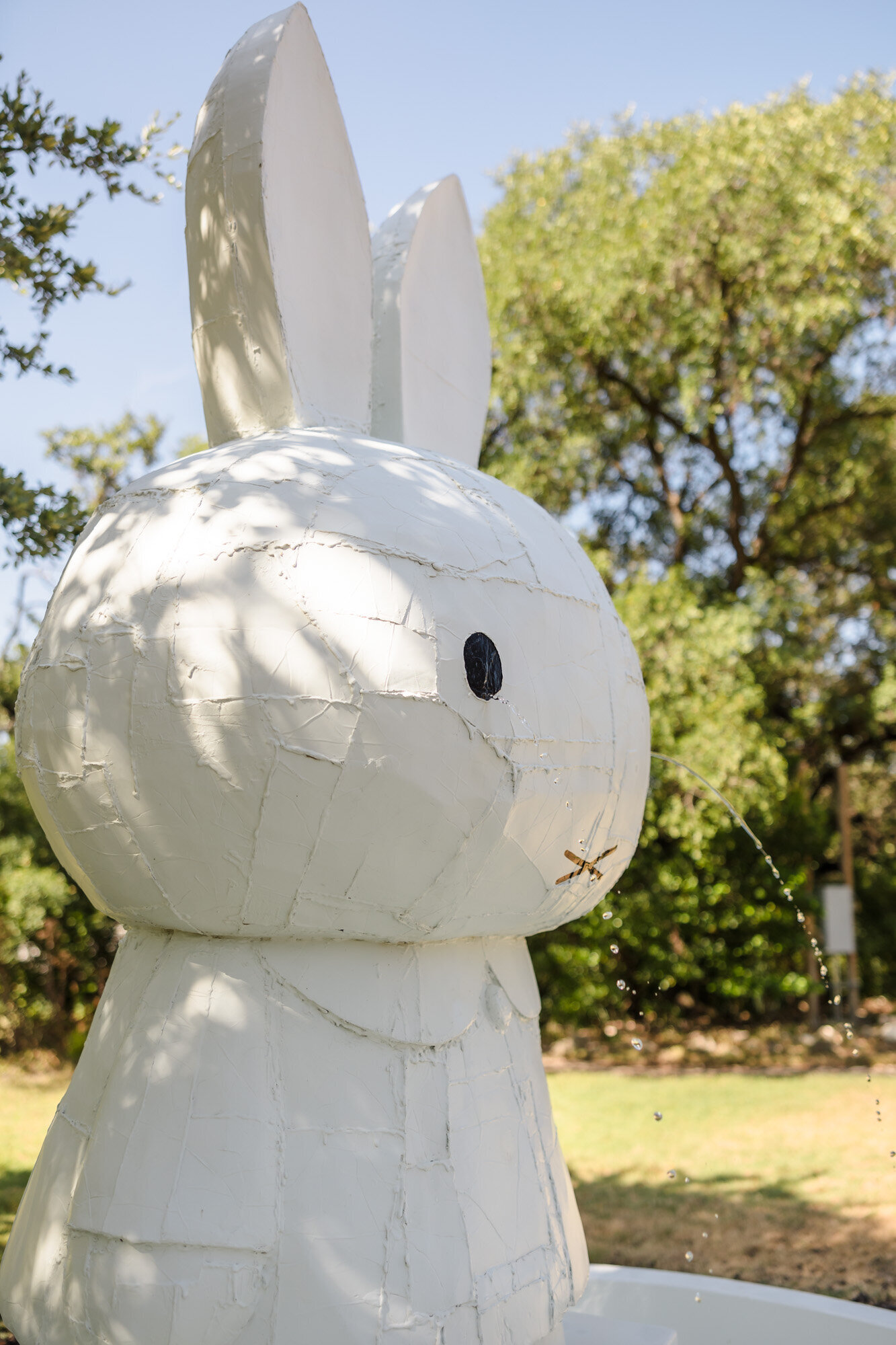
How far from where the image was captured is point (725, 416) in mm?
12500

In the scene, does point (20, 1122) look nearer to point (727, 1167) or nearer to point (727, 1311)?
point (727, 1167)

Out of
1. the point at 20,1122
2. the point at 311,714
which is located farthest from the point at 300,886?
the point at 20,1122

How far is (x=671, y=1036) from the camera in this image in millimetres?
11484

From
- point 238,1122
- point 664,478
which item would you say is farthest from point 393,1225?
point 664,478

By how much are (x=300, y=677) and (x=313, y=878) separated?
41 cm

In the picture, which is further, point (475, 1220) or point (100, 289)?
point (100, 289)

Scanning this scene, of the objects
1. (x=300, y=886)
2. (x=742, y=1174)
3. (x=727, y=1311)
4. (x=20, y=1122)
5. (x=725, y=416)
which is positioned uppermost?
(x=725, y=416)

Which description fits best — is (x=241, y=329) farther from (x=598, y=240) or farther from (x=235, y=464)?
(x=598, y=240)

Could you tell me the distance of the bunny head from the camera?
2250 mm

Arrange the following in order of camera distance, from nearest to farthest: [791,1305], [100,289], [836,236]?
[791,1305]
[100,289]
[836,236]

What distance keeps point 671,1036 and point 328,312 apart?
10006mm

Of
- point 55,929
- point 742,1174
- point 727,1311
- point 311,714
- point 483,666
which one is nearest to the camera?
point 311,714

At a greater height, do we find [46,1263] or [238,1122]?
[238,1122]

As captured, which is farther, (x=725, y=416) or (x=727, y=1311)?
(x=725, y=416)
